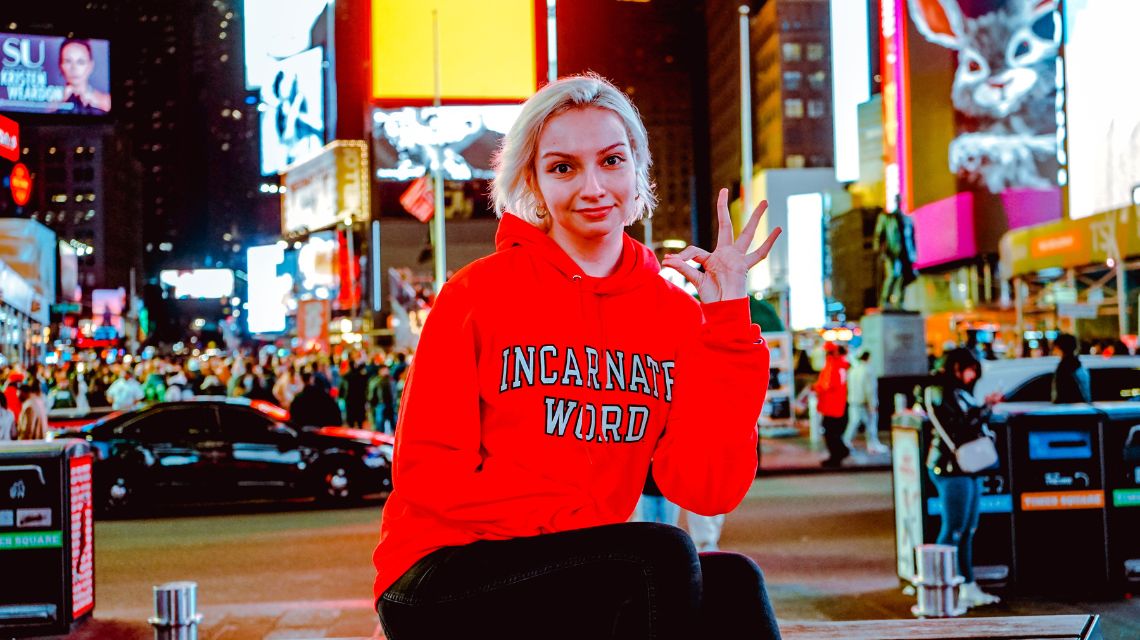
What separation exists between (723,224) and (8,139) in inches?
879

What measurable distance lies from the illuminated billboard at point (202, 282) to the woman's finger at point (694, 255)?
4265 inches

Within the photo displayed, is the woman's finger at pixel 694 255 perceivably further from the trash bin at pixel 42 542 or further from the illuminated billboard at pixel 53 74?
the illuminated billboard at pixel 53 74

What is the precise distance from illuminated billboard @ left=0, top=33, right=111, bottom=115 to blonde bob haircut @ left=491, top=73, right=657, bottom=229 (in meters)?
30.4

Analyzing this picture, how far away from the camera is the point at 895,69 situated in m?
51.0

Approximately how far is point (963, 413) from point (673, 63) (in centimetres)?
14311

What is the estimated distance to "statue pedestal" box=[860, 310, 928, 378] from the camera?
78.1ft

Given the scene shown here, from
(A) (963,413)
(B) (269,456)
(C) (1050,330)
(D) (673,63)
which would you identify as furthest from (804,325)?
(D) (673,63)

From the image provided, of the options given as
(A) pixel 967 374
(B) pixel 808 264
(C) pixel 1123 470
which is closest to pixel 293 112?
(B) pixel 808 264

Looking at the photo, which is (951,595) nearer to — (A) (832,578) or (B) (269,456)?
(A) (832,578)

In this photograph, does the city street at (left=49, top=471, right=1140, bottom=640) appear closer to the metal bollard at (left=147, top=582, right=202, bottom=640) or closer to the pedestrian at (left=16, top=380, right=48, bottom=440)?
the pedestrian at (left=16, top=380, right=48, bottom=440)

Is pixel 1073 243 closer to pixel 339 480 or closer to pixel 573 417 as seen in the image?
pixel 339 480

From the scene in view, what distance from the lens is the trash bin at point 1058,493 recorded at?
8109 mm

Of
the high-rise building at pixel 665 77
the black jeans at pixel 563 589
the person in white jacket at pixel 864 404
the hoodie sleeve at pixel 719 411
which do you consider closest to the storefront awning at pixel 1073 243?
the person in white jacket at pixel 864 404

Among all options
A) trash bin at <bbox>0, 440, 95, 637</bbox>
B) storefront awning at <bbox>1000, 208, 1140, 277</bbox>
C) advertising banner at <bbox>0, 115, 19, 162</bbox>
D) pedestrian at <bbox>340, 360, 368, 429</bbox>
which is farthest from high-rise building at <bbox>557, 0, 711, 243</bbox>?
trash bin at <bbox>0, 440, 95, 637</bbox>
